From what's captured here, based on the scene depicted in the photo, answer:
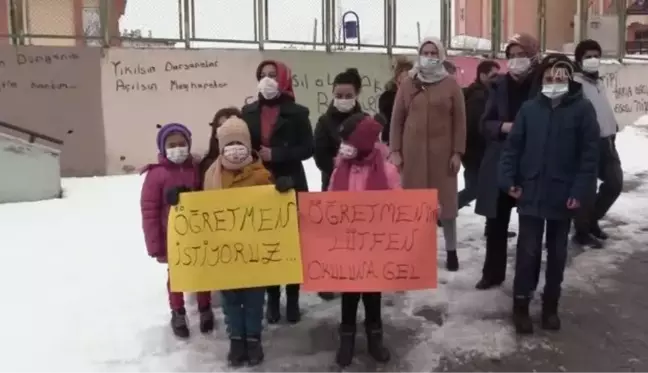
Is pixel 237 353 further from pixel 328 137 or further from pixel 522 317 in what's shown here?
pixel 522 317

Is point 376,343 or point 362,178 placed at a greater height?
point 362,178

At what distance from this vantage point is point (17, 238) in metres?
7.95

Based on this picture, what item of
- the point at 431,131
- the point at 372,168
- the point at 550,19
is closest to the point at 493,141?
the point at 431,131

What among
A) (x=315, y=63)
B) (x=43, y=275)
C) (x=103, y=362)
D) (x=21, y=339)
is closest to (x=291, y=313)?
(x=103, y=362)

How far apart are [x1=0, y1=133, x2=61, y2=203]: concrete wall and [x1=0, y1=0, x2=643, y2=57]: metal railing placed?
97.4 inches

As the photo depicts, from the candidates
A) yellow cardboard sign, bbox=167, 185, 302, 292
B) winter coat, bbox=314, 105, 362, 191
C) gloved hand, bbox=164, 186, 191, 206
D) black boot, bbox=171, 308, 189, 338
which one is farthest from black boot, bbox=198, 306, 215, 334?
winter coat, bbox=314, 105, 362, 191

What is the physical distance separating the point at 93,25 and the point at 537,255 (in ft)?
30.7

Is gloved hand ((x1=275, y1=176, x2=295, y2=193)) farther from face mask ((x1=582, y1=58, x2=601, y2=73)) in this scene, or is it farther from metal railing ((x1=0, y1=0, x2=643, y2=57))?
metal railing ((x1=0, y1=0, x2=643, y2=57))

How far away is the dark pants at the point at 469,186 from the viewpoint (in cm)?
709

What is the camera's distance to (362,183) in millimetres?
4699

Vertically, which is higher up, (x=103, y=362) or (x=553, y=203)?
(x=553, y=203)

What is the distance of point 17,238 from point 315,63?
23.1 ft

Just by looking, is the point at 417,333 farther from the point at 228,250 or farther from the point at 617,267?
the point at 617,267

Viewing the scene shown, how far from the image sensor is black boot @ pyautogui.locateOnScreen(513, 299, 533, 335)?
512 centimetres
